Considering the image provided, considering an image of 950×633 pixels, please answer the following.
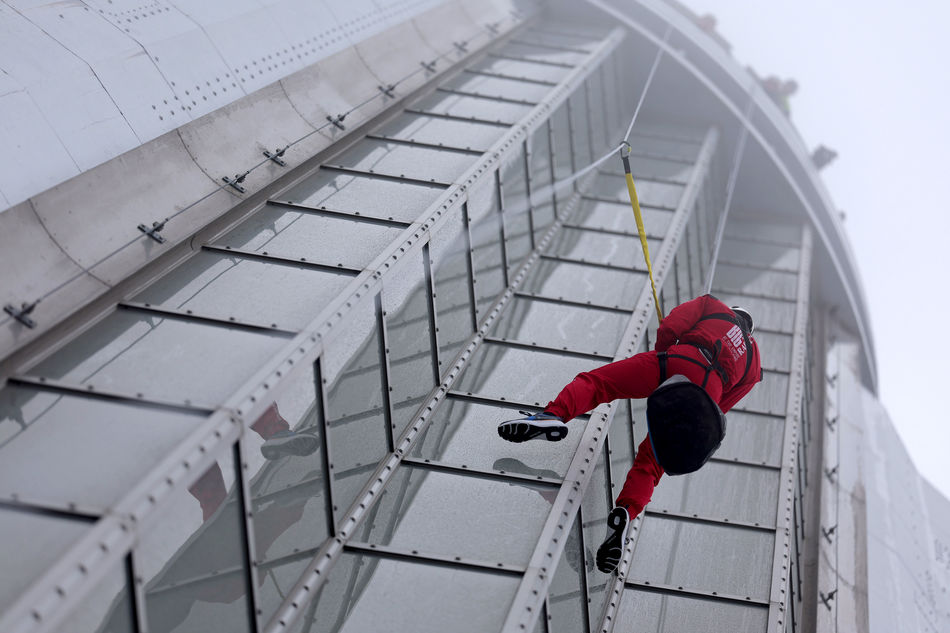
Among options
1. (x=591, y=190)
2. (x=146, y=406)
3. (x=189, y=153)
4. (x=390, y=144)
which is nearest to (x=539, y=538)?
(x=146, y=406)

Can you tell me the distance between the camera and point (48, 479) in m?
5.67

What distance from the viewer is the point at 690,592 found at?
960 centimetres

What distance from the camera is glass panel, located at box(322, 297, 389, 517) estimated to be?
7.48 metres

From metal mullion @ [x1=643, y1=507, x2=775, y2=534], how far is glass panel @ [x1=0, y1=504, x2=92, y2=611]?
Answer: 6785 mm

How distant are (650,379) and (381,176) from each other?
12.9ft

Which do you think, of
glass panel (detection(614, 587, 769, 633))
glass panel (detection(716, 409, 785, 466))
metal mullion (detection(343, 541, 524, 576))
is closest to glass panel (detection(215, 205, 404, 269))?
metal mullion (detection(343, 541, 524, 576))

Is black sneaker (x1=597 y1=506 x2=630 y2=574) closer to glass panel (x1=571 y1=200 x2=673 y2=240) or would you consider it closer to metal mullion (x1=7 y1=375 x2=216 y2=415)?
metal mullion (x1=7 y1=375 x2=216 y2=415)

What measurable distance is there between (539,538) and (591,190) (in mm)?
9238

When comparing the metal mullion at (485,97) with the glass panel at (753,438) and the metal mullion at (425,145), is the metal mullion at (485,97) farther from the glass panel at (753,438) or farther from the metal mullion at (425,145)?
the glass panel at (753,438)

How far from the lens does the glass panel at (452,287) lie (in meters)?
9.48

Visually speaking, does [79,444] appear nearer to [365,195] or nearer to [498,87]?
[365,195]

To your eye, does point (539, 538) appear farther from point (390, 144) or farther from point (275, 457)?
point (390, 144)

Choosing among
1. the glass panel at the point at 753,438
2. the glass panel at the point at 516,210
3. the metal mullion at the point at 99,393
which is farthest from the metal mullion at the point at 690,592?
the metal mullion at the point at 99,393

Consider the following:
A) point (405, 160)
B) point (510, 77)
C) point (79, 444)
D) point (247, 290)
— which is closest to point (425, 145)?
point (405, 160)
